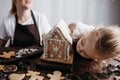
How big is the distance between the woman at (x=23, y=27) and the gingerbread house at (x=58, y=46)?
32cm

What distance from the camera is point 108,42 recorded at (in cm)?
75

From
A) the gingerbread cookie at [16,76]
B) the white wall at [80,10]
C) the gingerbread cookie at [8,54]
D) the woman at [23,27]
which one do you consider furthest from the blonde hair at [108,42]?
the white wall at [80,10]

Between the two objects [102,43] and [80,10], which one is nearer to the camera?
[102,43]

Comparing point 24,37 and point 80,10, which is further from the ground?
point 80,10

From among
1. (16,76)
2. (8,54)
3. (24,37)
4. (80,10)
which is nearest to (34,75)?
(16,76)

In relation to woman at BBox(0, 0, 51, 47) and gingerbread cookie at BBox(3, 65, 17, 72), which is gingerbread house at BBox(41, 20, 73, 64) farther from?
woman at BBox(0, 0, 51, 47)

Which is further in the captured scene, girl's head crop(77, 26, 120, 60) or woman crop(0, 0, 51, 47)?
woman crop(0, 0, 51, 47)

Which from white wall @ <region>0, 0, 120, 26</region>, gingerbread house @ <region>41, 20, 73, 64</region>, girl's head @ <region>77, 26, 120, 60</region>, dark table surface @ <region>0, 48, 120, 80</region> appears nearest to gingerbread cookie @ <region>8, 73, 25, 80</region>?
dark table surface @ <region>0, 48, 120, 80</region>

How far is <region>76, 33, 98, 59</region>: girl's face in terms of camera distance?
2.61 feet

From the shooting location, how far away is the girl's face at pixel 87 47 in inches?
31.3

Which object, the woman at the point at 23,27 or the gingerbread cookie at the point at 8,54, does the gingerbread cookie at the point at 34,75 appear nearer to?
the gingerbread cookie at the point at 8,54

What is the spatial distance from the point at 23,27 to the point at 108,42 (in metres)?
0.60

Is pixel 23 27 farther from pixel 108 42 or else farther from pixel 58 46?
pixel 108 42

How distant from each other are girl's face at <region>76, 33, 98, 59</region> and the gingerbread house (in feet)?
0.16
